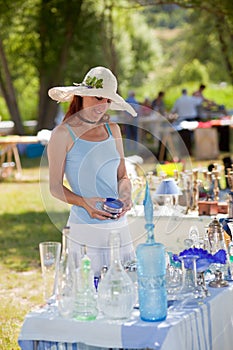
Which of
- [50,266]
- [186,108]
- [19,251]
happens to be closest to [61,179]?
Result: [50,266]

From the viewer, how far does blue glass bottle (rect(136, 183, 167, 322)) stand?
2.66 m

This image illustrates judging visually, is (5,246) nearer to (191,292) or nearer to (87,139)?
(87,139)

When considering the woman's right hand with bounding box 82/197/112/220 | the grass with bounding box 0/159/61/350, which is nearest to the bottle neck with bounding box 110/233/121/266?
the woman's right hand with bounding box 82/197/112/220

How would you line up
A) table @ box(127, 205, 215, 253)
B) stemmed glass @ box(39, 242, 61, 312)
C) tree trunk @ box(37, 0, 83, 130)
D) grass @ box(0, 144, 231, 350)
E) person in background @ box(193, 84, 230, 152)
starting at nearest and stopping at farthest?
stemmed glass @ box(39, 242, 61, 312)
table @ box(127, 205, 215, 253)
grass @ box(0, 144, 231, 350)
person in background @ box(193, 84, 230, 152)
tree trunk @ box(37, 0, 83, 130)

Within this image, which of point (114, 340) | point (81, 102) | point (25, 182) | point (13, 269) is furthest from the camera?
point (25, 182)

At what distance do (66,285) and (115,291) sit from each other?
171 millimetres

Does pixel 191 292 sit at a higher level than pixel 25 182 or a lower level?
higher

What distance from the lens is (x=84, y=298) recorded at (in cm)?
267

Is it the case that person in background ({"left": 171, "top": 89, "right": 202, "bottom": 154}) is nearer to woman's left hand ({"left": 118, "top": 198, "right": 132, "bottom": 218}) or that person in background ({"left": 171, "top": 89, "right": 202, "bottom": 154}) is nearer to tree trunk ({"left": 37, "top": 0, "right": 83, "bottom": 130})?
tree trunk ({"left": 37, "top": 0, "right": 83, "bottom": 130})

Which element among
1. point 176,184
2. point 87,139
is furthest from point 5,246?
point 87,139

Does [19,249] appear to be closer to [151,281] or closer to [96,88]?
[96,88]

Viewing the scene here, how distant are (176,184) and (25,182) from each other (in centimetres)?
734

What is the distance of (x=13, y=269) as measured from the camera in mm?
6582

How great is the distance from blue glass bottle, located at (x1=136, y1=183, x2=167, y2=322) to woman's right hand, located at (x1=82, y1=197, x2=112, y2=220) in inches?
27.2
